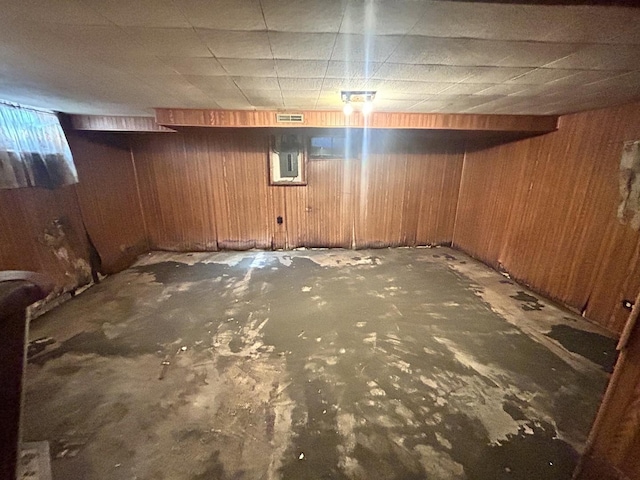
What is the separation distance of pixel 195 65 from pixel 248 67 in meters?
0.32

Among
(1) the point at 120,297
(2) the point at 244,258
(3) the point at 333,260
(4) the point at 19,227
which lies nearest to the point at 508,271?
(3) the point at 333,260

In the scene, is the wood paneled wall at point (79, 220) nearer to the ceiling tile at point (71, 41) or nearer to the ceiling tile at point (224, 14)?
the ceiling tile at point (71, 41)

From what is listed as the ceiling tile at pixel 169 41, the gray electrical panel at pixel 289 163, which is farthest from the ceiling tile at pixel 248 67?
the gray electrical panel at pixel 289 163

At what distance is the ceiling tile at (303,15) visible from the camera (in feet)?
3.55

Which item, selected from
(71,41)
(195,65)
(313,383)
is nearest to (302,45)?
(195,65)

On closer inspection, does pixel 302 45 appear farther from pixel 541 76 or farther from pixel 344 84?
pixel 541 76

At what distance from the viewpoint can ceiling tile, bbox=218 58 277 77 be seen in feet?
5.69

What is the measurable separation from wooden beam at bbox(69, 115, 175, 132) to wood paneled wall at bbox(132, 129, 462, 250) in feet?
3.37

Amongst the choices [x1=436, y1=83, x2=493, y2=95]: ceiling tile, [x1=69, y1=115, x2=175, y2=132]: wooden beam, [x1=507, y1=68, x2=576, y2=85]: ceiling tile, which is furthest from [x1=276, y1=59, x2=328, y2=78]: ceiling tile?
[x1=69, y1=115, x2=175, y2=132]: wooden beam

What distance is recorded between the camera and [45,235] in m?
3.33

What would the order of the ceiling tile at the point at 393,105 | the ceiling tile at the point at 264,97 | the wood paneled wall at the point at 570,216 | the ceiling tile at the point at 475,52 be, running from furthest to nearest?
1. the ceiling tile at the point at 393,105
2. the wood paneled wall at the point at 570,216
3. the ceiling tile at the point at 264,97
4. the ceiling tile at the point at 475,52

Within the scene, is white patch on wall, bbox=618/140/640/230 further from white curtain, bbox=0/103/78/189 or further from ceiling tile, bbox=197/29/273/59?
white curtain, bbox=0/103/78/189

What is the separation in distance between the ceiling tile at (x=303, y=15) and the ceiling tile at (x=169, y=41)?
42 cm

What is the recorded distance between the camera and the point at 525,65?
67.9 inches
